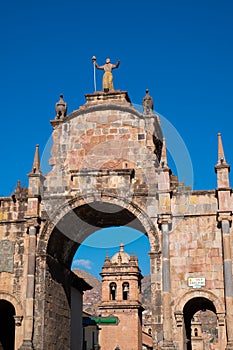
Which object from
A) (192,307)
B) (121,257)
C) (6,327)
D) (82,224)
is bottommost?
(6,327)

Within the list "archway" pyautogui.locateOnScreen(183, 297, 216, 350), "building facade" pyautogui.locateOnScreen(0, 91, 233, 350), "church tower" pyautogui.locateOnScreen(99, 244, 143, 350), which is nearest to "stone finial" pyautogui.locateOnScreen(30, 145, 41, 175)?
"building facade" pyautogui.locateOnScreen(0, 91, 233, 350)

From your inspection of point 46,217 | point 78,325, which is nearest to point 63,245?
point 46,217

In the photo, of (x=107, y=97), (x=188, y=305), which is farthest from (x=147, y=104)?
(x=188, y=305)

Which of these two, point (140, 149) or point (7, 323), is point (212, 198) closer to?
point (140, 149)

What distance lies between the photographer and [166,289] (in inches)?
960

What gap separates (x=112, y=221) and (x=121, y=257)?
45029 millimetres

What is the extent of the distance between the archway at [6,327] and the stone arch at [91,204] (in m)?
4.16

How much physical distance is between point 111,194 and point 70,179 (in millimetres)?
2055

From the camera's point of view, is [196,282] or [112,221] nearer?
[196,282]

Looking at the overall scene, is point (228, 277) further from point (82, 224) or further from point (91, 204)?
point (82, 224)

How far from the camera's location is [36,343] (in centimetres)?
2486

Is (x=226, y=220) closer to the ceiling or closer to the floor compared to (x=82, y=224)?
closer to the floor

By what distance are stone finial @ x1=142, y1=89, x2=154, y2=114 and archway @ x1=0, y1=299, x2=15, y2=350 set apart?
1077 cm

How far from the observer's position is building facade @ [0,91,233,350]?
24.6 m
